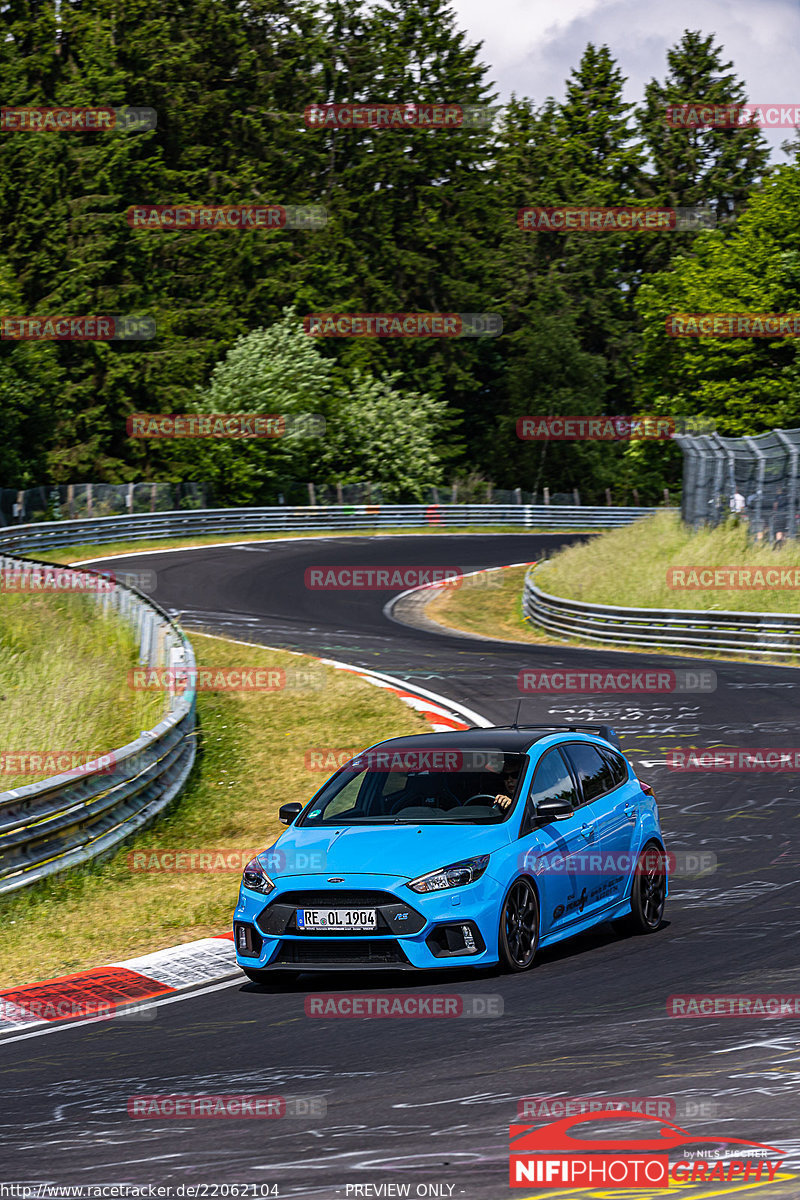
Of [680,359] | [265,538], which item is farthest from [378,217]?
[265,538]

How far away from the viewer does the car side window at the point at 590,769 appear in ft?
33.3

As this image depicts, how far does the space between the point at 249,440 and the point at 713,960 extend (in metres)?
51.8

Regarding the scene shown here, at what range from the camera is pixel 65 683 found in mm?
18094

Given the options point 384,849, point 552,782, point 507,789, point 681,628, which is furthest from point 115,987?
point 681,628

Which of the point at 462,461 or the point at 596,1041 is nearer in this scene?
the point at 596,1041

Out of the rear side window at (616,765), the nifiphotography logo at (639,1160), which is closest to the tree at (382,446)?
the rear side window at (616,765)

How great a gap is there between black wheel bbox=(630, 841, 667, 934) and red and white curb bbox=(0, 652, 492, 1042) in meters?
2.64

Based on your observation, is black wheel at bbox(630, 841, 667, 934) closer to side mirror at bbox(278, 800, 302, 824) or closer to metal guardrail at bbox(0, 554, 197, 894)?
side mirror at bbox(278, 800, 302, 824)

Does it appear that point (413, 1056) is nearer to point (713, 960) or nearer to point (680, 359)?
point (713, 960)

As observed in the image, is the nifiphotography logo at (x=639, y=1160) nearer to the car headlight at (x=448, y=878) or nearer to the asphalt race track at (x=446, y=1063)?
the asphalt race track at (x=446, y=1063)

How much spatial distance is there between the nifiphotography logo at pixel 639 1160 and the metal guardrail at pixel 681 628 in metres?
21.4

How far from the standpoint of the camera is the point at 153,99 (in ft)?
253

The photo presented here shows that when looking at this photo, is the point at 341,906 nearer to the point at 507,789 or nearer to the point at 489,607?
the point at 507,789

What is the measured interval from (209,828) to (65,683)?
391 cm
